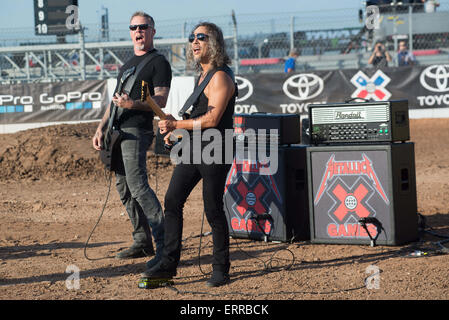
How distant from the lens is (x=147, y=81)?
18.6 feet

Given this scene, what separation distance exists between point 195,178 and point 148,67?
3.98 ft

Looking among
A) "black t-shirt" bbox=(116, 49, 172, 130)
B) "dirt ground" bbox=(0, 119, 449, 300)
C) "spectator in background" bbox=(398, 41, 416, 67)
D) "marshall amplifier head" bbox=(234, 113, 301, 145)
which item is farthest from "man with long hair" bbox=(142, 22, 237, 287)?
"spectator in background" bbox=(398, 41, 416, 67)

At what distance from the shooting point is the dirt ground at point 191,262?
4.97 m

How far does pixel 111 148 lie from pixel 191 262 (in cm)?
132

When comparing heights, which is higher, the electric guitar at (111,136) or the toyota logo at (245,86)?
the toyota logo at (245,86)

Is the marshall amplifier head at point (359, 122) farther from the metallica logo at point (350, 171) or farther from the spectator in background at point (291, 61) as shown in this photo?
the spectator in background at point (291, 61)

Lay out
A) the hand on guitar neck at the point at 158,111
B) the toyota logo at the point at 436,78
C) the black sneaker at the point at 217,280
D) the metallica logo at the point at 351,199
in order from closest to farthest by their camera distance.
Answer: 1. the hand on guitar neck at the point at 158,111
2. the black sneaker at the point at 217,280
3. the metallica logo at the point at 351,199
4. the toyota logo at the point at 436,78

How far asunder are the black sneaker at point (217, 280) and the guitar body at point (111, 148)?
1.48 meters

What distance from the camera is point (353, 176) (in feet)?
20.8

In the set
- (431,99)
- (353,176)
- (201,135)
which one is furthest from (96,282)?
(431,99)

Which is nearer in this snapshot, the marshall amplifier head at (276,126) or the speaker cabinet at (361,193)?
the speaker cabinet at (361,193)

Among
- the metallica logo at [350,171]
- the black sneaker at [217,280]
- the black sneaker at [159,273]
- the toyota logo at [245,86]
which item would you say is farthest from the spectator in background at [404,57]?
the black sneaker at [159,273]

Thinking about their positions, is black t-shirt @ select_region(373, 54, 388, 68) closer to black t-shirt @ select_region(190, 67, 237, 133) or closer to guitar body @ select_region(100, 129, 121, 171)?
guitar body @ select_region(100, 129, 121, 171)
